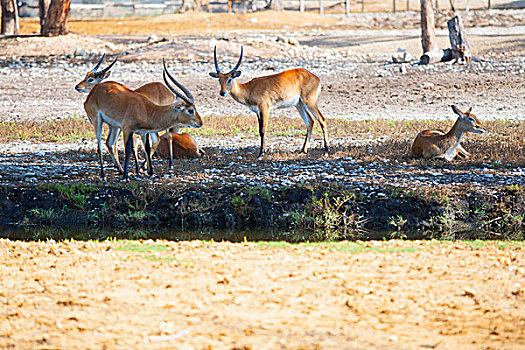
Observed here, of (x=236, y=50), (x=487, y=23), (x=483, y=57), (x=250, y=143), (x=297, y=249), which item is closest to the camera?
(x=297, y=249)

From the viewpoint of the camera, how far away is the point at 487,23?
39406 mm

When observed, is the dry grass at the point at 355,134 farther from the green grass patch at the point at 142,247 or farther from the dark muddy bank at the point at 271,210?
the green grass patch at the point at 142,247

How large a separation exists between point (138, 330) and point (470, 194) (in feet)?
17.9

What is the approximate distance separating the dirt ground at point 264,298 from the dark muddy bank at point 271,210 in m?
1.70

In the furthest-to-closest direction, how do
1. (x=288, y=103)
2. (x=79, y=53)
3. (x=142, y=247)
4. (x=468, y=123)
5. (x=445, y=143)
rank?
(x=79, y=53), (x=288, y=103), (x=468, y=123), (x=445, y=143), (x=142, y=247)

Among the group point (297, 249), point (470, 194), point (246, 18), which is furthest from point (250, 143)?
point (246, 18)

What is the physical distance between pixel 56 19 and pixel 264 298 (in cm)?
2465

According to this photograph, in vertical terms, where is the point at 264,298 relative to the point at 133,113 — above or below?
below

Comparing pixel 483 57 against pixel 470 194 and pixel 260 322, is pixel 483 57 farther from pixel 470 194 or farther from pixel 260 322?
pixel 260 322

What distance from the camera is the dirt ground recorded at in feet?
14.0

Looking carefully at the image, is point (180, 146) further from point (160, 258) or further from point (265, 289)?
point (265, 289)

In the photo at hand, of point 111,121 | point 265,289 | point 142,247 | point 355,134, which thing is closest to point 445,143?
point 355,134

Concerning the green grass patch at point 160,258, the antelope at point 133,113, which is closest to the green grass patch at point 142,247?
the green grass patch at point 160,258

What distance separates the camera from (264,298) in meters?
4.91
